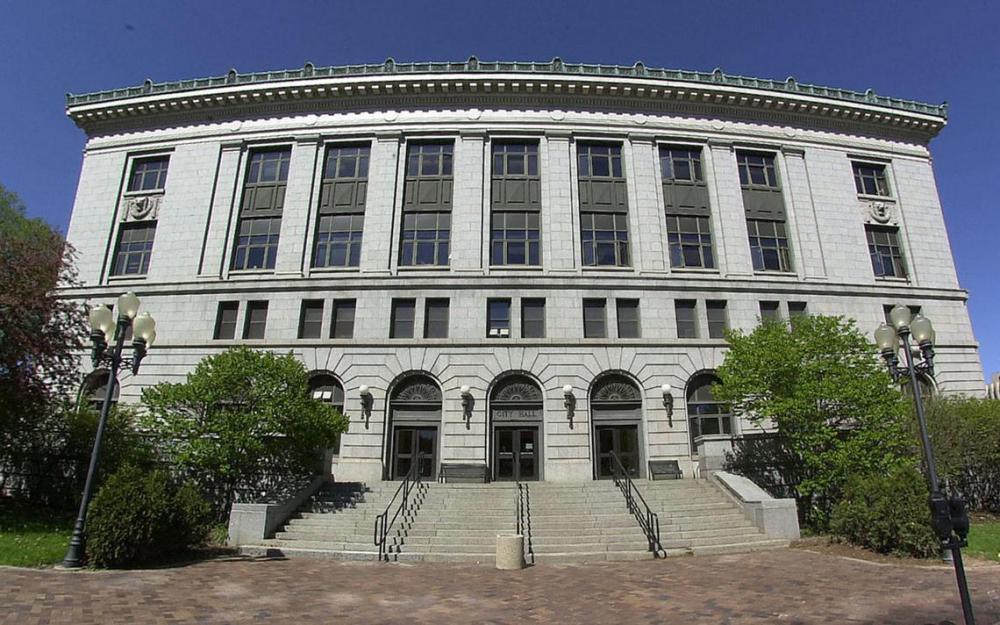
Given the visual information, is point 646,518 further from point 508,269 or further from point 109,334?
point 109,334

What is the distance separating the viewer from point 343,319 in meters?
26.3

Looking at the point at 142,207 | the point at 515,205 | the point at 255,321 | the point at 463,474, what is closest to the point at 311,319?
the point at 255,321

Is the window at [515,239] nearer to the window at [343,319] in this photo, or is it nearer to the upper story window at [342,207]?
the upper story window at [342,207]

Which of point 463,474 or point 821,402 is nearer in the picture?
point 821,402

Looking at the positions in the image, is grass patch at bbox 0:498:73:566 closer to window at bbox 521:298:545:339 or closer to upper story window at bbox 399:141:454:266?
upper story window at bbox 399:141:454:266

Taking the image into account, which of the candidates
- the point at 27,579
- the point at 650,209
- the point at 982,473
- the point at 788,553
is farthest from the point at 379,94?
the point at 982,473

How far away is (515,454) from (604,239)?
12.0m

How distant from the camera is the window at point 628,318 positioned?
1028 inches

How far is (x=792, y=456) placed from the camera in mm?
19500

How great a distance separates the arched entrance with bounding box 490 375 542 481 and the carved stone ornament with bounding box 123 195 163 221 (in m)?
21.6

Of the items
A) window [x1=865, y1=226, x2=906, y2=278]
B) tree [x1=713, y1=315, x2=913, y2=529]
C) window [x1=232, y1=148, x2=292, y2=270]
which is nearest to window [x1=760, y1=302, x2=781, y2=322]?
window [x1=865, y1=226, x2=906, y2=278]

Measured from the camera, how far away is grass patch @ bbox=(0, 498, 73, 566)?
1163 centimetres

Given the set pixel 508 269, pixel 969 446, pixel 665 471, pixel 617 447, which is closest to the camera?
pixel 969 446

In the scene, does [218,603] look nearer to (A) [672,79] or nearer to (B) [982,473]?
(B) [982,473]
